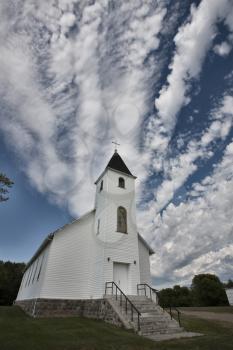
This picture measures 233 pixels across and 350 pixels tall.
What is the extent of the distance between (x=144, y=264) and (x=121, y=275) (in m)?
4.01

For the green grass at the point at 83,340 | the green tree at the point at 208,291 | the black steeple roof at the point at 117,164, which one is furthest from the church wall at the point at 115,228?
the green tree at the point at 208,291

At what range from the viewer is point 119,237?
15.7 meters

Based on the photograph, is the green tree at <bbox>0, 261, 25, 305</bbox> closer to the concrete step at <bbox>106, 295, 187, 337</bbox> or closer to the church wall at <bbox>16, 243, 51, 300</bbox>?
the church wall at <bbox>16, 243, 51, 300</bbox>

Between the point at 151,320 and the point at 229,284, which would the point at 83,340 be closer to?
the point at 151,320

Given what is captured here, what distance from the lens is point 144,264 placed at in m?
18.3

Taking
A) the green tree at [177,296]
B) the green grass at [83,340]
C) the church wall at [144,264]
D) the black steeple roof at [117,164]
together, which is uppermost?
the black steeple roof at [117,164]

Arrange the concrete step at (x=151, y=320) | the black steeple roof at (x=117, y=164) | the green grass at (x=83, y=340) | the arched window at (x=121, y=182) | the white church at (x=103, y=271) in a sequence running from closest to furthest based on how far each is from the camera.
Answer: the green grass at (x=83, y=340) < the concrete step at (x=151, y=320) < the white church at (x=103, y=271) < the arched window at (x=121, y=182) < the black steeple roof at (x=117, y=164)

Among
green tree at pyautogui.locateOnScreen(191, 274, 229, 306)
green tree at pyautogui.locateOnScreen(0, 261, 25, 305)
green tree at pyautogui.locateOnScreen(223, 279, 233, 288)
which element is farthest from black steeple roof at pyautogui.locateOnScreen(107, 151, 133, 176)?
green tree at pyautogui.locateOnScreen(223, 279, 233, 288)

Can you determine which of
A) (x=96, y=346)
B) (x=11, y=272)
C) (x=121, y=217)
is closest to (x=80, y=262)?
(x=121, y=217)

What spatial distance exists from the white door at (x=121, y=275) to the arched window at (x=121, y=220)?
7.67ft

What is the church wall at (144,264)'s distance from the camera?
17469mm

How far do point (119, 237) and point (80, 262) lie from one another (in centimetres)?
308

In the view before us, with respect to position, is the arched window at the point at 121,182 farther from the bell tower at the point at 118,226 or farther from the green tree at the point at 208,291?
the green tree at the point at 208,291

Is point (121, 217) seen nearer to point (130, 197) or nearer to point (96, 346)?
point (130, 197)
